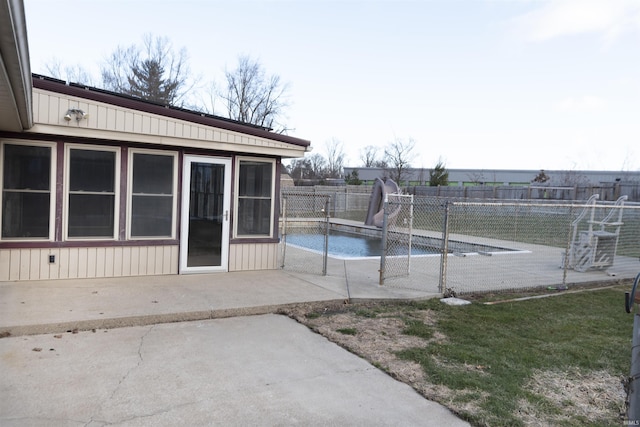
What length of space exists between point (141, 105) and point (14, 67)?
139 inches

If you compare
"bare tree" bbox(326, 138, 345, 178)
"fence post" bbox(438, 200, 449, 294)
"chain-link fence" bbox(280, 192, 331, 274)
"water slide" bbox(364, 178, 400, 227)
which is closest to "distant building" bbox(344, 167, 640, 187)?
"bare tree" bbox(326, 138, 345, 178)

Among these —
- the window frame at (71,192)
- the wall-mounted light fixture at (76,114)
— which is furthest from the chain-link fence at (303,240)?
the wall-mounted light fixture at (76,114)

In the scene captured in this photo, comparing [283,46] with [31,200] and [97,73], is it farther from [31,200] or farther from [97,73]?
[97,73]

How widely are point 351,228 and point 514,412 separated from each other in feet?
50.3

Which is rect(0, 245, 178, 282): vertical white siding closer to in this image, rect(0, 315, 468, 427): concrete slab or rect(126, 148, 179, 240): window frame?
Result: rect(126, 148, 179, 240): window frame

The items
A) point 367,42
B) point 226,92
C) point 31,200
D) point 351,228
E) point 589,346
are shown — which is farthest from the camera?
point 226,92

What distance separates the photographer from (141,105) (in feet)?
21.6

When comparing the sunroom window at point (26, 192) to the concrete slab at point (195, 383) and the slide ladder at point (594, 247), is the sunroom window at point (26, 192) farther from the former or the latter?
the slide ladder at point (594, 247)

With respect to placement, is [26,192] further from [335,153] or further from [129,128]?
[335,153]

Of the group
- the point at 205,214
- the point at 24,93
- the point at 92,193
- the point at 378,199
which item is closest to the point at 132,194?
the point at 92,193

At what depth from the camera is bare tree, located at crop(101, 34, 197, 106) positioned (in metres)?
32.8

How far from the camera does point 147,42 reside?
110 feet

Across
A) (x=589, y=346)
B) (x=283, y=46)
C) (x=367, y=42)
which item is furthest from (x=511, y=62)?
(x=589, y=346)

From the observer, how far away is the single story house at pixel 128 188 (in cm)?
611
